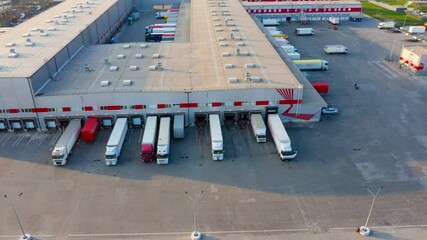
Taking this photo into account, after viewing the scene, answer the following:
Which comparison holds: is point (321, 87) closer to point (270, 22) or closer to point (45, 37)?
point (45, 37)

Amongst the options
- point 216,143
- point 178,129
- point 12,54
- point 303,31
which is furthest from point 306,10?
point 12,54

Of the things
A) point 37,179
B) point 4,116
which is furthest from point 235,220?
point 4,116

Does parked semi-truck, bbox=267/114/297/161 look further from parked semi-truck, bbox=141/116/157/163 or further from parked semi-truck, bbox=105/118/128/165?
parked semi-truck, bbox=105/118/128/165

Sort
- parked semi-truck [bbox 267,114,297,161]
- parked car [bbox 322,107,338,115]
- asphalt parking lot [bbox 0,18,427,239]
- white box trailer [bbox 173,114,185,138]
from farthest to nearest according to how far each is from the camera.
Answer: parked car [bbox 322,107,338,115], white box trailer [bbox 173,114,185,138], parked semi-truck [bbox 267,114,297,161], asphalt parking lot [bbox 0,18,427,239]

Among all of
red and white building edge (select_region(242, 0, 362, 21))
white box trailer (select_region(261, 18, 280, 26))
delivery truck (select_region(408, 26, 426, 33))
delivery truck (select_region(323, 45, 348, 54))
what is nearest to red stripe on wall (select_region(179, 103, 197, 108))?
delivery truck (select_region(323, 45, 348, 54))

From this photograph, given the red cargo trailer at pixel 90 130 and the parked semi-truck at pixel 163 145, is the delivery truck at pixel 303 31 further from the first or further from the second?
the red cargo trailer at pixel 90 130

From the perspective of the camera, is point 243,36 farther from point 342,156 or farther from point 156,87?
point 342,156
